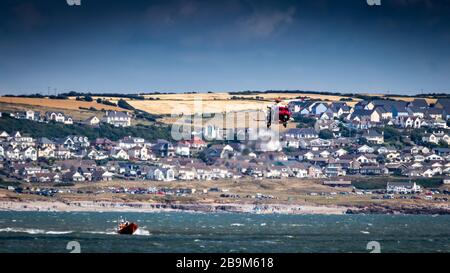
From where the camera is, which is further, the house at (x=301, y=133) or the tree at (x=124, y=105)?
the tree at (x=124, y=105)

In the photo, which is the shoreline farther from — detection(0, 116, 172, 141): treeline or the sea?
detection(0, 116, 172, 141): treeline

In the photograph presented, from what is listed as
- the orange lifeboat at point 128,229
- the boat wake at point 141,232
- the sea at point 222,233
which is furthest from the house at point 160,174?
the orange lifeboat at point 128,229

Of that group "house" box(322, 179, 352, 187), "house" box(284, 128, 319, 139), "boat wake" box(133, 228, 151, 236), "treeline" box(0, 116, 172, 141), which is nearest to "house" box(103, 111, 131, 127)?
"treeline" box(0, 116, 172, 141)

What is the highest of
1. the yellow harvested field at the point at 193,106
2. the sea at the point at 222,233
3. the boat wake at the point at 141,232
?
the yellow harvested field at the point at 193,106

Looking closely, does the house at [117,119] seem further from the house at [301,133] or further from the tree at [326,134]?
the tree at [326,134]

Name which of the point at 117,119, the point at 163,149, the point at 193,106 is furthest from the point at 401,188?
the point at 117,119

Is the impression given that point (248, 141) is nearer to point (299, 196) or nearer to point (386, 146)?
point (299, 196)

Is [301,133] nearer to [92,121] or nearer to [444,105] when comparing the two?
[92,121]

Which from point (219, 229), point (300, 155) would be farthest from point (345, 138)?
point (219, 229)
